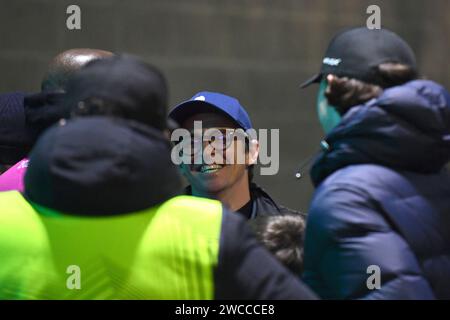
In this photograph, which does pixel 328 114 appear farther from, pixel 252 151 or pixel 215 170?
pixel 252 151

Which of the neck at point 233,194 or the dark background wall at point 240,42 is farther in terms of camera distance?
the dark background wall at point 240,42

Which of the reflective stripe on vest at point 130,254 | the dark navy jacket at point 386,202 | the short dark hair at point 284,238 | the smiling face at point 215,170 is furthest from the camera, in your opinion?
the smiling face at point 215,170

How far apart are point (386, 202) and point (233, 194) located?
188cm

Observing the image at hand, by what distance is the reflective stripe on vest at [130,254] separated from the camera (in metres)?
2.22

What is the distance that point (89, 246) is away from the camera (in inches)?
87.5

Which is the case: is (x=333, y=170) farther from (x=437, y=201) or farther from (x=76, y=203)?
(x=76, y=203)

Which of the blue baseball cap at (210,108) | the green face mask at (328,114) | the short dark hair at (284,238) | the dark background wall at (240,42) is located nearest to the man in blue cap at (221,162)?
the blue baseball cap at (210,108)

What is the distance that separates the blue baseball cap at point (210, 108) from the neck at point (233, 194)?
0.90ft

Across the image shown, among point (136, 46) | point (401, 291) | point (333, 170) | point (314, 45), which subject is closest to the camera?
point (401, 291)

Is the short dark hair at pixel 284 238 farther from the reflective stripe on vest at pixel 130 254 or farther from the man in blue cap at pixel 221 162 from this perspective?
the reflective stripe on vest at pixel 130 254

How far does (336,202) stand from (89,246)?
2.64 ft

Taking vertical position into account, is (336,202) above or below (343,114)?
below

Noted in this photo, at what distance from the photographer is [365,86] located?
300 cm
